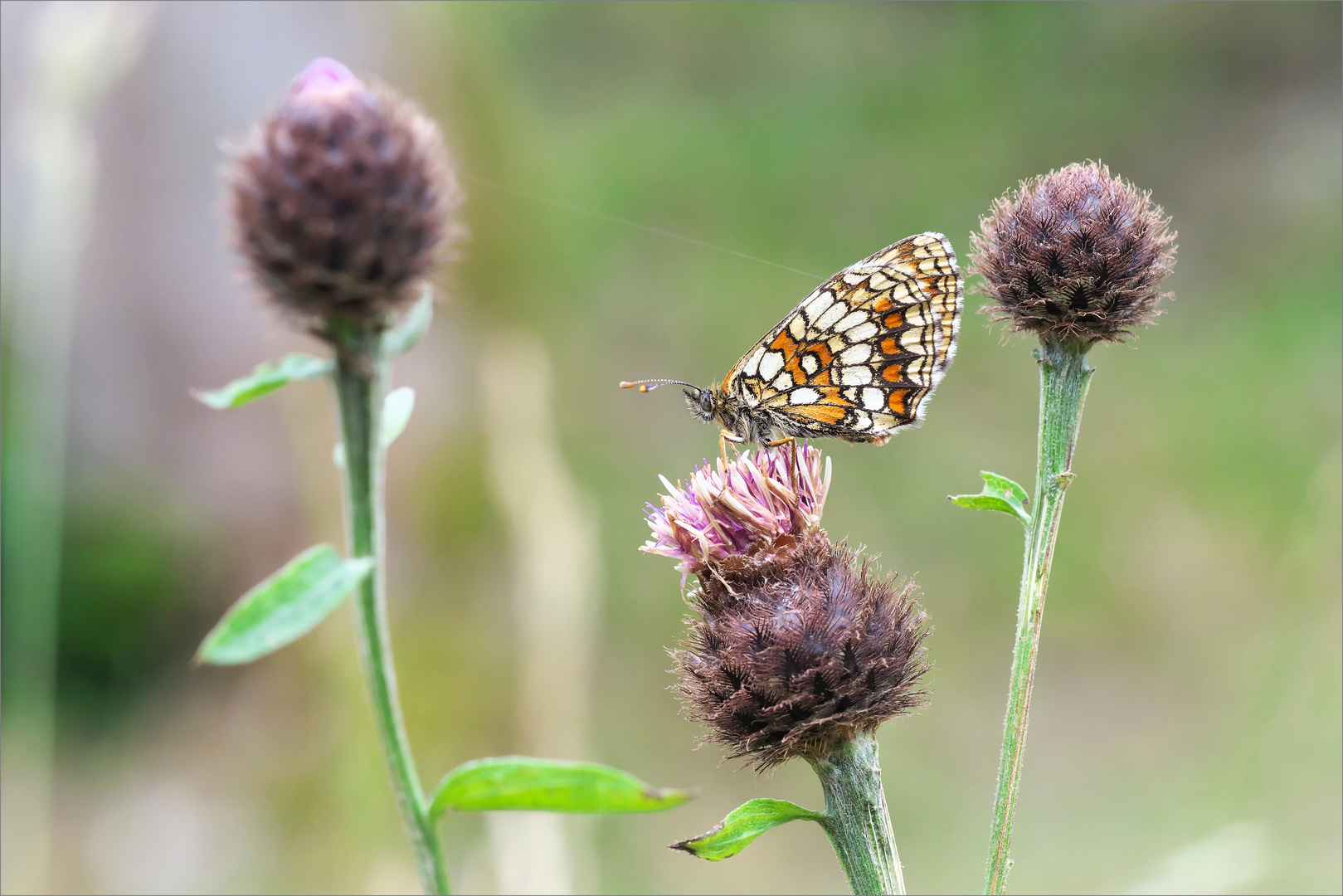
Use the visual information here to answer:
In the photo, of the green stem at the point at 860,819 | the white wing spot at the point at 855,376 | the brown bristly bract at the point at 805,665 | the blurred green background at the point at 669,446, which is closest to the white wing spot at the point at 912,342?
the white wing spot at the point at 855,376

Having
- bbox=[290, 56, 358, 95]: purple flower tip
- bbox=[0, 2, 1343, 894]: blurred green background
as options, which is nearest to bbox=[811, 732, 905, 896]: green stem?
bbox=[290, 56, 358, 95]: purple flower tip

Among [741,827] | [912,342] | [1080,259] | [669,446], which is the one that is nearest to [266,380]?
[741,827]

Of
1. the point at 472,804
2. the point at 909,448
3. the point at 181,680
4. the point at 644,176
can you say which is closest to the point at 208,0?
the point at 644,176

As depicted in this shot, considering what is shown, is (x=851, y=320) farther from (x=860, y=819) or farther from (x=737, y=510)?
(x=860, y=819)

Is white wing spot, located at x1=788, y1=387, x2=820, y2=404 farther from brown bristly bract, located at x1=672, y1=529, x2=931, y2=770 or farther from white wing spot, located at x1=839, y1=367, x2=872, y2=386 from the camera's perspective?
brown bristly bract, located at x1=672, y1=529, x2=931, y2=770

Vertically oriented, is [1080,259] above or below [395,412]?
above
